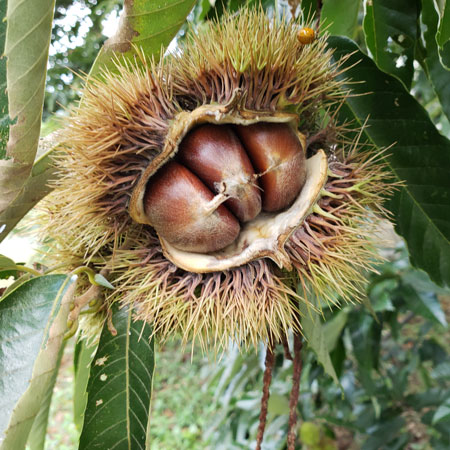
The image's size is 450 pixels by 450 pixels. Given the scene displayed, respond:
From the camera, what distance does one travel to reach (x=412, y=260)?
109cm

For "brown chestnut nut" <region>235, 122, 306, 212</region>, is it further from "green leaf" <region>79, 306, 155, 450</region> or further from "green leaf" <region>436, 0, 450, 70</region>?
"green leaf" <region>79, 306, 155, 450</region>

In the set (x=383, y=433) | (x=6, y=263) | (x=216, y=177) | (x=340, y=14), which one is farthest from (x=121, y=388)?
(x=383, y=433)

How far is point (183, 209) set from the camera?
88cm

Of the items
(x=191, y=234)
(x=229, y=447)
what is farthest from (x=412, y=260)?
(x=229, y=447)

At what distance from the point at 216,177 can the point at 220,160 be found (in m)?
0.04

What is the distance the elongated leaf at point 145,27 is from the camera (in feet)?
3.02

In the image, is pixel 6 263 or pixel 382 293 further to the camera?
pixel 382 293

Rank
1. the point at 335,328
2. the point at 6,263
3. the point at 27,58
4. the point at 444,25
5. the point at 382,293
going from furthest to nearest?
1. the point at 335,328
2. the point at 382,293
3. the point at 6,263
4. the point at 444,25
5. the point at 27,58

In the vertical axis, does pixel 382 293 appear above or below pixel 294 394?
below

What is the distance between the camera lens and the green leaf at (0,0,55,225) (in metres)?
0.68

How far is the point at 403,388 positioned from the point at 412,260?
1101mm

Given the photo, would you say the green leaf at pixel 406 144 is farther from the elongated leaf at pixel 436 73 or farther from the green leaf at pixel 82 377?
the green leaf at pixel 82 377

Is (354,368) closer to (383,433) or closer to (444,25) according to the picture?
(383,433)

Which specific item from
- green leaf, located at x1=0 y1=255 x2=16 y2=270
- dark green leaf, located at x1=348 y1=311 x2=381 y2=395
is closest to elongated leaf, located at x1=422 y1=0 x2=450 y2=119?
dark green leaf, located at x1=348 y1=311 x2=381 y2=395
